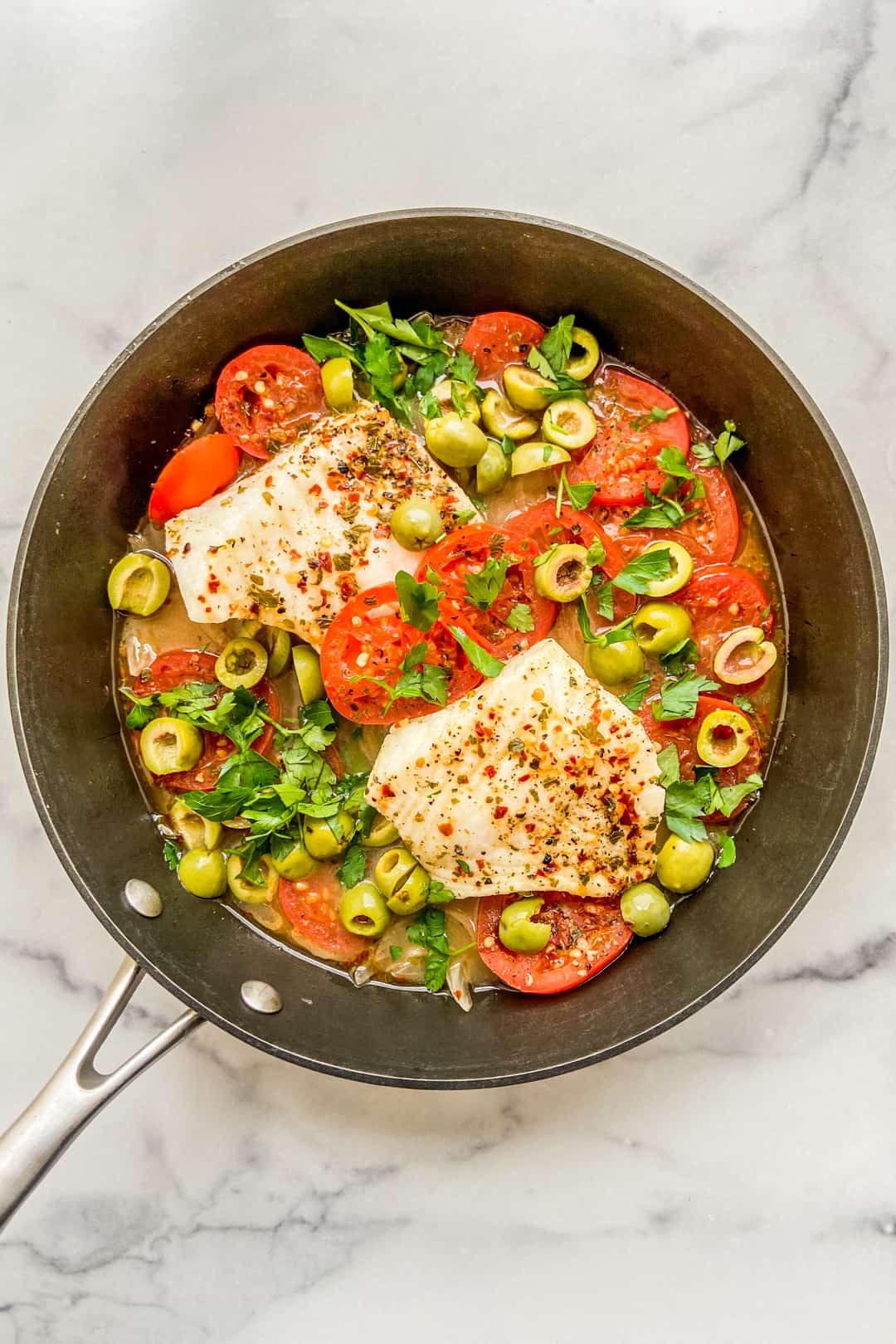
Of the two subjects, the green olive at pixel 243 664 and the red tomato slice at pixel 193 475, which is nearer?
the green olive at pixel 243 664

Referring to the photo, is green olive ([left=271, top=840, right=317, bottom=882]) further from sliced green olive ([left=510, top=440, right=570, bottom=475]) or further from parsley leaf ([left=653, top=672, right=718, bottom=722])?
sliced green olive ([left=510, top=440, right=570, bottom=475])

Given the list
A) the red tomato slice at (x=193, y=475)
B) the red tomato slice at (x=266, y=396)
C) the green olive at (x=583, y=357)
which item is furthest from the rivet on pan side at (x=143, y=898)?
the green olive at (x=583, y=357)

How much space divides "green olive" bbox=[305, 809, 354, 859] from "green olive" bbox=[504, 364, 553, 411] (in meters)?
1.51

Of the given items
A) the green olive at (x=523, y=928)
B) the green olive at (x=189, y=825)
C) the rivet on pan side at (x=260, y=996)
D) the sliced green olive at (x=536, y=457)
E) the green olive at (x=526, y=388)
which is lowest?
the rivet on pan side at (x=260, y=996)

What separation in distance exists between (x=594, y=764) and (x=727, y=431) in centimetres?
126

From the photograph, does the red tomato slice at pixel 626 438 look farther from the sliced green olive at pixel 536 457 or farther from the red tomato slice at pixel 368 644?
the red tomato slice at pixel 368 644

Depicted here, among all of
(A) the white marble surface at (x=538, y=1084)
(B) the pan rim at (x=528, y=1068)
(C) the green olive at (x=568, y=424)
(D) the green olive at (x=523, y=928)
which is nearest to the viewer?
(B) the pan rim at (x=528, y=1068)

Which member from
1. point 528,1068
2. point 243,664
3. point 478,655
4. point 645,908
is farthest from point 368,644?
point 528,1068

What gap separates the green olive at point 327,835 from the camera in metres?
3.43

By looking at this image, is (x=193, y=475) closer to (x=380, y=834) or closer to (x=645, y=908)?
(x=380, y=834)

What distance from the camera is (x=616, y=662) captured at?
3.36m

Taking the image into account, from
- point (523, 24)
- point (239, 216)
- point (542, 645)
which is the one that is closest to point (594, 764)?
point (542, 645)

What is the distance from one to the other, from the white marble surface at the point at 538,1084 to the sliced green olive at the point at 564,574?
1164mm

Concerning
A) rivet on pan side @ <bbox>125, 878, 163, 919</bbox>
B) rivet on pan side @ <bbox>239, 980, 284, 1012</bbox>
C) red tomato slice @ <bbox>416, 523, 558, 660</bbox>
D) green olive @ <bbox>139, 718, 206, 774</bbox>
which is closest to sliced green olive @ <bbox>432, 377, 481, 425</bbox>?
red tomato slice @ <bbox>416, 523, 558, 660</bbox>
